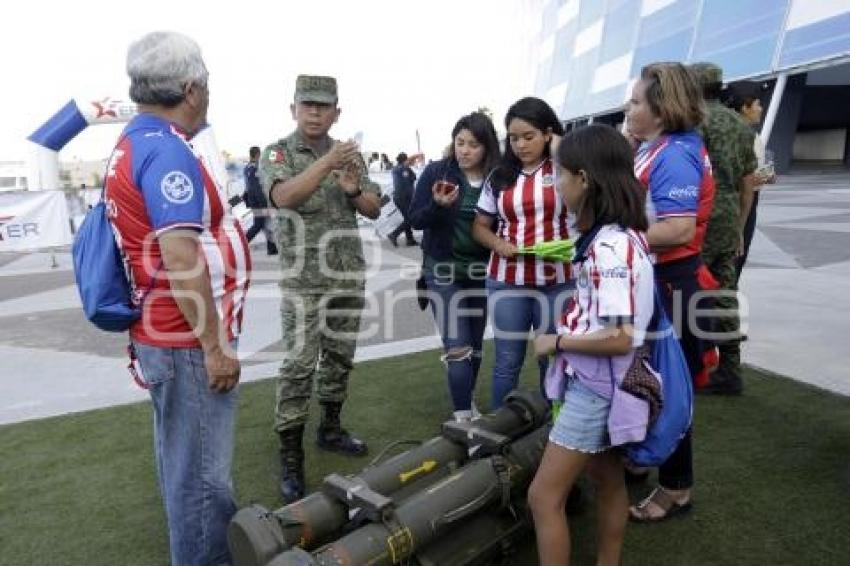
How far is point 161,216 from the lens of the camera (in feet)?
6.58

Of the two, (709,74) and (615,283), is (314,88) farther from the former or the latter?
→ (709,74)

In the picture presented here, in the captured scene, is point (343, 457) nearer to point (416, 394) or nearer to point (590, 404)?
point (416, 394)

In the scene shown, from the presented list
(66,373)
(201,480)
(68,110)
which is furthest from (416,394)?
(68,110)

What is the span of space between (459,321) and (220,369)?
1.78 m

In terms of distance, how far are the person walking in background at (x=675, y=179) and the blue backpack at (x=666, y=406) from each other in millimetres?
538

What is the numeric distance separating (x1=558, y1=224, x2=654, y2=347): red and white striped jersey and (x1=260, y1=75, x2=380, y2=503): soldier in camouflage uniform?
1.51 meters

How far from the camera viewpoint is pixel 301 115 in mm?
3340

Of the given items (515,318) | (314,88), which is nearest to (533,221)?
(515,318)

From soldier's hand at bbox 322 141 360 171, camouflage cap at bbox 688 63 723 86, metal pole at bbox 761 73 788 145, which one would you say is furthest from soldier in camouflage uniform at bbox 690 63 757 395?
metal pole at bbox 761 73 788 145

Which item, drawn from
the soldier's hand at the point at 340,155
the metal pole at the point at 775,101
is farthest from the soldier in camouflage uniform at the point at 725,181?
the metal pole at the point at 775,101

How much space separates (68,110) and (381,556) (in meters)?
14.6

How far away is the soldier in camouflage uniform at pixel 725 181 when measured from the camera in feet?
12.1

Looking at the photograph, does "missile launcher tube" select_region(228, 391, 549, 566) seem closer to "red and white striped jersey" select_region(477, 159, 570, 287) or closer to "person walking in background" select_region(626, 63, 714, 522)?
"red and white striped jersey" select_region(477, 159, 570, 287)

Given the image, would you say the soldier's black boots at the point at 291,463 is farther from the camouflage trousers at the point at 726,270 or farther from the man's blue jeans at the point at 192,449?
the camouflage trousers at the point at 726,270
